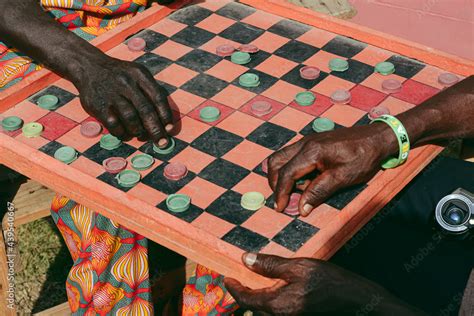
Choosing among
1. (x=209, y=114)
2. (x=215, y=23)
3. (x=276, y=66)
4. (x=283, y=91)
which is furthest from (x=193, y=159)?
(x=215, y=23)

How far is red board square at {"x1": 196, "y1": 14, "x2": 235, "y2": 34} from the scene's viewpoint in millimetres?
3012

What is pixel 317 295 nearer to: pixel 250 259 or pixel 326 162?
pixel 250 259

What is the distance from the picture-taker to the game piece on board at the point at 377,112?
8.44 feet

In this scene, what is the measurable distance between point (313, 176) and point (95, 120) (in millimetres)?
700

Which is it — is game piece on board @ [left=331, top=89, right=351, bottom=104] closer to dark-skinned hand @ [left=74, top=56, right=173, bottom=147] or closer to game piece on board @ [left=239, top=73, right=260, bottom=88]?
game piece on board @ [left=239, top=73, right=260, bottom=88]

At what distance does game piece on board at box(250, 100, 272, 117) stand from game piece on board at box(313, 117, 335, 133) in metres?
0.16

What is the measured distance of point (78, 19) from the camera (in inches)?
123

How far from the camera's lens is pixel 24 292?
3844 millimetres

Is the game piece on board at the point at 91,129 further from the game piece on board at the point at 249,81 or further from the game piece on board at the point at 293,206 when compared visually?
the game piece on board at the point at 293,206

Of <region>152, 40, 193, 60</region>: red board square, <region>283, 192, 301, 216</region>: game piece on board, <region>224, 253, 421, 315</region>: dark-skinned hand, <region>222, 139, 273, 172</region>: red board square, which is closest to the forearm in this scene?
<region>152, 40, 193, 60</region>: red board square

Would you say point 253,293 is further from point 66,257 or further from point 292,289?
point 66,257

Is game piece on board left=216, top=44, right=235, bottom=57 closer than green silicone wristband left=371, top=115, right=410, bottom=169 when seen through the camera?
No

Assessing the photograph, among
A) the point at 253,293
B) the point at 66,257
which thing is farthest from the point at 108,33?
the point at 66,257

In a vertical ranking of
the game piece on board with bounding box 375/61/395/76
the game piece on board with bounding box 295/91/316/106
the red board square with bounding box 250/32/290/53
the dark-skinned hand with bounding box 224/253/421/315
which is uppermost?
the game piece on board with bounding box 375/61/395/76
